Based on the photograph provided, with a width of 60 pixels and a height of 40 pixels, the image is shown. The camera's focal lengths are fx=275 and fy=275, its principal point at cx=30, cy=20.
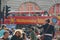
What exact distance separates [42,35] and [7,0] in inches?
712

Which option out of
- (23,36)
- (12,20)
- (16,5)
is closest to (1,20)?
(12,20)

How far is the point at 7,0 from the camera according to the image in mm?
24438

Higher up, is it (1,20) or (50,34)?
(50,34)

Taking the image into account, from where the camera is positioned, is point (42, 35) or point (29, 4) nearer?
point (42, 35)

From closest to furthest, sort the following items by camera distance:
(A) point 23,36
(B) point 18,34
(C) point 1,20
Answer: (B) point 18,34 → (A) point 23,36 → (C) point 1,20

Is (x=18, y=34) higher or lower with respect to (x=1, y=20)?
higher

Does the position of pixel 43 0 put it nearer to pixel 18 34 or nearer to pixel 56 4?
pixel 56 4

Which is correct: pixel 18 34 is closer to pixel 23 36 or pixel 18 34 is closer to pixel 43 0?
pixel 23 36

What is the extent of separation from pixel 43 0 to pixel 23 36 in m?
18.9

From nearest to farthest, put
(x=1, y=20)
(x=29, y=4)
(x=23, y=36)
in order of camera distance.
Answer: (x=23, y=36) → (x=1, y=20) → (x=29, y=4)

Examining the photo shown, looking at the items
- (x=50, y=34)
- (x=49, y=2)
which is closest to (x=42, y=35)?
(x=50, y=34)

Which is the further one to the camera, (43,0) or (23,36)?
(43,0)

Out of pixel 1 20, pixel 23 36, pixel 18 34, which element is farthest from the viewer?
pixel 1 20

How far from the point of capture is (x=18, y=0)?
81.5ft
